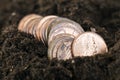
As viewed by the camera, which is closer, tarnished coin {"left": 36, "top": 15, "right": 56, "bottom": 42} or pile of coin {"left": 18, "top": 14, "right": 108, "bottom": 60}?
pile of coin {"left": 18, "top": 14, "right": 108, "bottom": 60}

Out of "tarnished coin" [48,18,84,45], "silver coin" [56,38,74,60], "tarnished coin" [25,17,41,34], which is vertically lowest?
"silver coin" [56,38,74,60]

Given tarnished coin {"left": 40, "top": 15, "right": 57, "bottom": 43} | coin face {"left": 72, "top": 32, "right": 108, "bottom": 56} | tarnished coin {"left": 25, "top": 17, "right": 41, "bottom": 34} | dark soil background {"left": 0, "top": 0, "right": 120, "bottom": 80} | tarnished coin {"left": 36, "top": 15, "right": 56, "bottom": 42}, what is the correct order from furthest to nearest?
tarnished coin {"left": 25, "top": 17, "right": 41, "bottom": 34} → tarnished coin {"left": 36, "top": 15, "right": 56, "bottom": 42} → tarnished coin {"left": 40, "top": 15, "right": 57, "bottom": 43} → coin face {"left": 72, "top": 32, "right": 108, "bottom": 56} → dark soil background {"left": 0, "top": 0, "right": 120, "bottom": 80}

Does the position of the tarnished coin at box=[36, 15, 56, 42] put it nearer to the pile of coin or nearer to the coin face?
the pile of coin

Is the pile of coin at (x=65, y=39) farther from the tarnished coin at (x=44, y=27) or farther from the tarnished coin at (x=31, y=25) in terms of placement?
the tarnished coin at (x=31, y=25)

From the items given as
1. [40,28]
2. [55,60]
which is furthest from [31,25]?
[55,60]

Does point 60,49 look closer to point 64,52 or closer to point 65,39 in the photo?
point 64,52

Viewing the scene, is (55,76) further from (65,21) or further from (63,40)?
(65,21)

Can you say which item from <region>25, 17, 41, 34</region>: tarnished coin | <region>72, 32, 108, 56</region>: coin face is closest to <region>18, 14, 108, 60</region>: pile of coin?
<region>72, 32, 108, 56</region>: coin face
